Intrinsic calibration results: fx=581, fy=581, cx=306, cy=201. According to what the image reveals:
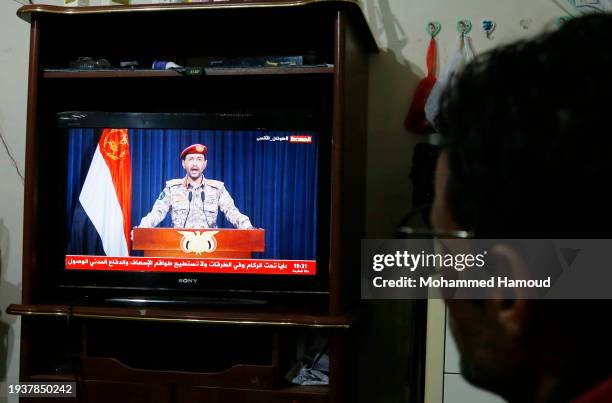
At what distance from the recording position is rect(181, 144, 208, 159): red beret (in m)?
1.72

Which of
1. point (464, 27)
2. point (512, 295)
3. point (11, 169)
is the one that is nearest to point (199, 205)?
point (11, 169)

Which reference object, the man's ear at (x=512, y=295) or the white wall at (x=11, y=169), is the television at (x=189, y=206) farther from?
the man's ear at (x=512, y=295)

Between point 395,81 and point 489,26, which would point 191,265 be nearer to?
point 395,81

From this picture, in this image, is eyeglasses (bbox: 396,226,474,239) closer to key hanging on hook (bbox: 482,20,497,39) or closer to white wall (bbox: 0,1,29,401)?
key hanging on hook (bbox: 482,20,497,39)

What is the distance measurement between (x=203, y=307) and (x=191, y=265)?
5.2 inches

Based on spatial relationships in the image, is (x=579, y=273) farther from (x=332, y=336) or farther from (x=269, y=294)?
(x=269, y=294)

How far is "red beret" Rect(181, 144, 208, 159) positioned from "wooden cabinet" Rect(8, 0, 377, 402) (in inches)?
7.6

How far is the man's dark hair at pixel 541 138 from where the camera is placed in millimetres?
486

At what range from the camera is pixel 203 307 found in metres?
1.67

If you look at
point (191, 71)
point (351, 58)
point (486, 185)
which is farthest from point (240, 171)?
point (486, 185)

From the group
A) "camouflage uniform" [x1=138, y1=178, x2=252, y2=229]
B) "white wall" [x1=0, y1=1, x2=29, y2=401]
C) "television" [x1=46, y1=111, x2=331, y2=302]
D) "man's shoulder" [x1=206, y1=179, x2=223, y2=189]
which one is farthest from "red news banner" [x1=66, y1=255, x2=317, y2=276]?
"white wall" [x1=0, y1=1, x2=29, y2=401]

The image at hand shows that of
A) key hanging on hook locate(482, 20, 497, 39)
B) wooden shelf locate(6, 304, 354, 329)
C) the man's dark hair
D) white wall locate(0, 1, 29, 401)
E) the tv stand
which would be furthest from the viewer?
white wall locate(0, 1, 29, 401)

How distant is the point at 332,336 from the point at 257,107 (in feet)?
2.74

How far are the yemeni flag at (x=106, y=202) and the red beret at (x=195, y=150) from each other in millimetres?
171
